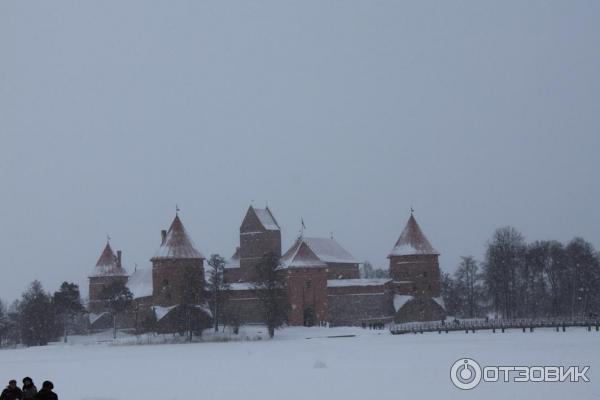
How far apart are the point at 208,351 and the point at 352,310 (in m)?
26.8

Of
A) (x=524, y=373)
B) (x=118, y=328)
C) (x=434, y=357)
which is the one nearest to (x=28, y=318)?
(x=118, y=328)

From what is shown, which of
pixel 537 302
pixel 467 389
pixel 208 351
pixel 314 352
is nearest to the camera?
pixel 467 389

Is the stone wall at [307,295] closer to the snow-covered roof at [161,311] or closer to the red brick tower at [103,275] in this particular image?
the snow-covered roof at [161,311]

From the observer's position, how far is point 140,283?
81.1 meters

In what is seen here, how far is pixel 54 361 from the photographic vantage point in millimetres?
47594

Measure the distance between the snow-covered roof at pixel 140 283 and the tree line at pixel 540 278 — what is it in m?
31.8

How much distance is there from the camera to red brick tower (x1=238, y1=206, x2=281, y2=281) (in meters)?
83.9

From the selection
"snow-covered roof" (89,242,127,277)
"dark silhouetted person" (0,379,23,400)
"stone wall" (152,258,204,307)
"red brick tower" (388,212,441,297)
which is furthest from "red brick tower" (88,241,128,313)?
"dark silhouetted person" (0,379,23,400)

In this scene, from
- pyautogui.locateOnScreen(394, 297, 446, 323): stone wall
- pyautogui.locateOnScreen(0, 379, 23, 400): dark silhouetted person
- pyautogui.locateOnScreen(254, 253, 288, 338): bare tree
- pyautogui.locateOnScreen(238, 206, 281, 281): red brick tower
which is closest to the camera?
pyautogui.locateOnScreen(0, 379, 23, 400): dark silhouetted person

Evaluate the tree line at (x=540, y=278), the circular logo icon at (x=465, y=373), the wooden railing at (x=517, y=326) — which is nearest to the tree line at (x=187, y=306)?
the wooden railing at (x=517, y=326)

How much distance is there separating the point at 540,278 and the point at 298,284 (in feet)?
85.6

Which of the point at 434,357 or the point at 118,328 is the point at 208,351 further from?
the point at 118,328

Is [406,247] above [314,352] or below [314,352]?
above

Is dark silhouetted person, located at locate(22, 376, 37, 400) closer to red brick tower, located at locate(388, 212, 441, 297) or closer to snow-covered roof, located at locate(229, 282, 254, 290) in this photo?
snow-covered roof, located at locate(229, 282, 254, 290)
